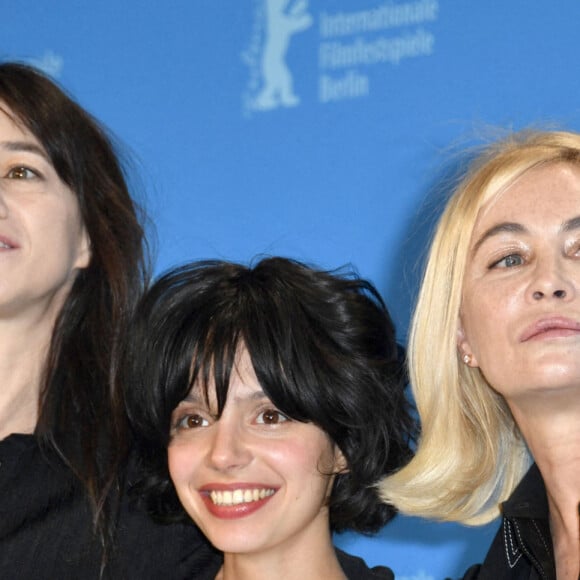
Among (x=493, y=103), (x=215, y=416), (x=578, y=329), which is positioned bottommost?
(x=215, y=416)

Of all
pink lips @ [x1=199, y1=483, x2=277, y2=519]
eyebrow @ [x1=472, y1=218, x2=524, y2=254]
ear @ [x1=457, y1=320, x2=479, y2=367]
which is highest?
eyebrow @ [x1=472, y1=218, x2=524, y2=254]

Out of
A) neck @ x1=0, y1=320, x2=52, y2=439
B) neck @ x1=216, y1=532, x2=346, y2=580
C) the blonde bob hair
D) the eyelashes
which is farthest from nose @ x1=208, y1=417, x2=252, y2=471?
the eyelashes

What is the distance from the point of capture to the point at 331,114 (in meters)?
2.26

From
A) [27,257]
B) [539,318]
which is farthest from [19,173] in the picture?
[539,318]

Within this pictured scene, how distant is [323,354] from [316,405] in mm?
78

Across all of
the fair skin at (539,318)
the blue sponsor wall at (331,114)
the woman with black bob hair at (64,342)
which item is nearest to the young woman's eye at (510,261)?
the fair skin at (539,318)

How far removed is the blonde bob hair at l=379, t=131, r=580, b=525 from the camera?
5.90ft

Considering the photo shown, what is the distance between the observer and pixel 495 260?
173 cm

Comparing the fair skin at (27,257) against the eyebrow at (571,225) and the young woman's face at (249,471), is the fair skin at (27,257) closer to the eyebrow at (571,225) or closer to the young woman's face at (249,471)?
the young woman's face at (249,471)

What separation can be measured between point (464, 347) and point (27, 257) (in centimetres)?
67

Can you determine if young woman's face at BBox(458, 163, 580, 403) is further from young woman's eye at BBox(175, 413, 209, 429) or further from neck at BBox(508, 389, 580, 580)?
young woman's eye at BBox(175, 413, 209, 429)

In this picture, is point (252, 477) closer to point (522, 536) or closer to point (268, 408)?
point (268, 408)

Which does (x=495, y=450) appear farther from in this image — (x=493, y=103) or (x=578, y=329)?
(x=493, y=103)

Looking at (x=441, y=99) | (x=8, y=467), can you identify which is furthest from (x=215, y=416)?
(x=441, y=99)
